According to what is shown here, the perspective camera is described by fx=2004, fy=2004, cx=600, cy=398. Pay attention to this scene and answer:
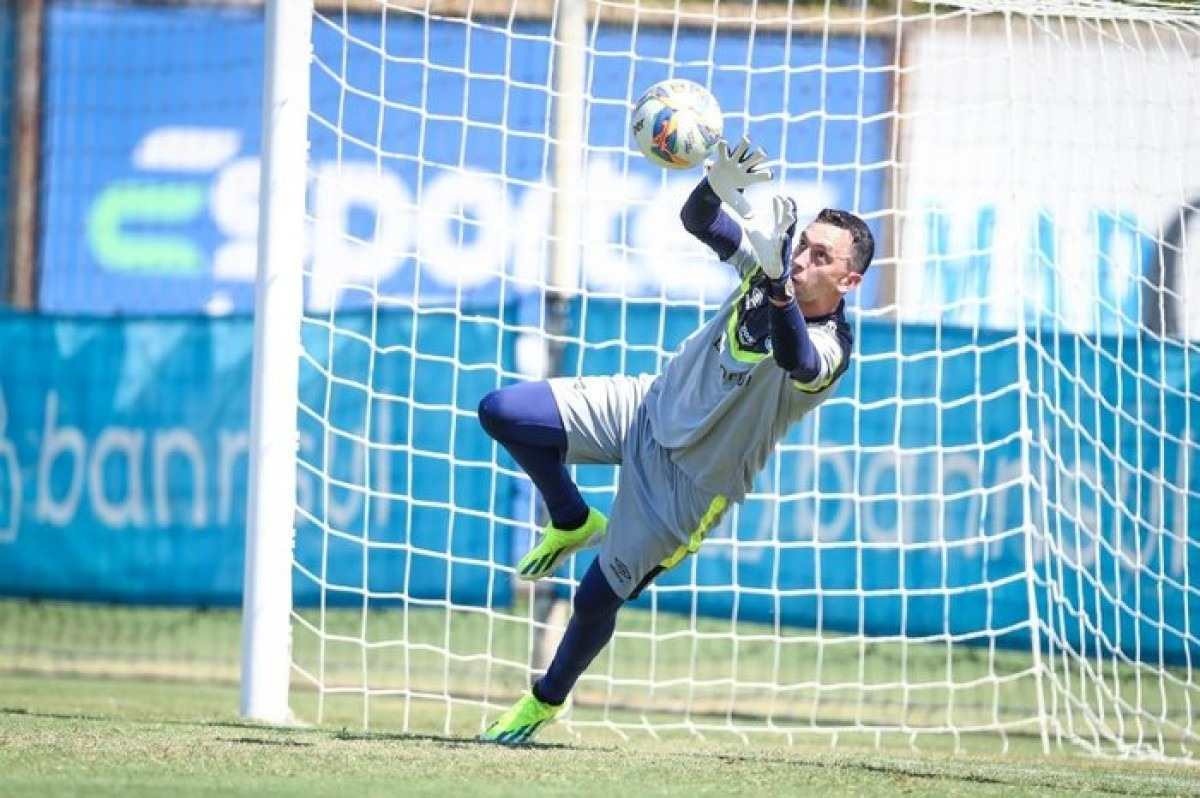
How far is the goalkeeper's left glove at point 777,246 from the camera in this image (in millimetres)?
6379

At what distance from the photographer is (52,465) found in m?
11.3

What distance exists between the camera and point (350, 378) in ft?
35.7

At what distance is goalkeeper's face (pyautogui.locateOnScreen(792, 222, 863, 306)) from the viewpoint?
6.99m

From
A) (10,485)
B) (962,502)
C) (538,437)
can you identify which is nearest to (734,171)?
(538,437)

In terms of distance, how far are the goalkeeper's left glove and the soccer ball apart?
0.41m

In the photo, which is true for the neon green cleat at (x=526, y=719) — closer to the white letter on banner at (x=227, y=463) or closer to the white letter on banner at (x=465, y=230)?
the white letter on banner at (x=227, y=463)

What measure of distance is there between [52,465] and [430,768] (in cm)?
590

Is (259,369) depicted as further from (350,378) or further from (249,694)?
(350,378)

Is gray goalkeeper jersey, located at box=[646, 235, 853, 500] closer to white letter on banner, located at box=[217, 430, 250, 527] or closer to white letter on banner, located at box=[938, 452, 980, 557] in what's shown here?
white letter on banner, located at box=[938, 452, 980, 557]

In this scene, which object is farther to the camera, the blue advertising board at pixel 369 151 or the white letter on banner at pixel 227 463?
the blue advertising board at pixel 369 151

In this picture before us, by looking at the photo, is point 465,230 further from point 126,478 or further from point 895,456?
point 895,456

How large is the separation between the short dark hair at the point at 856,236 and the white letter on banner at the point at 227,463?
4.95 metres

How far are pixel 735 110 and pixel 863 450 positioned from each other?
2.79 metres

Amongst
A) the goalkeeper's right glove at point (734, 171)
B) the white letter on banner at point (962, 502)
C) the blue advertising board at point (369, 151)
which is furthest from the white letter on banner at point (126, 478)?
the goalkeeper's right glove at point (734, 171)
